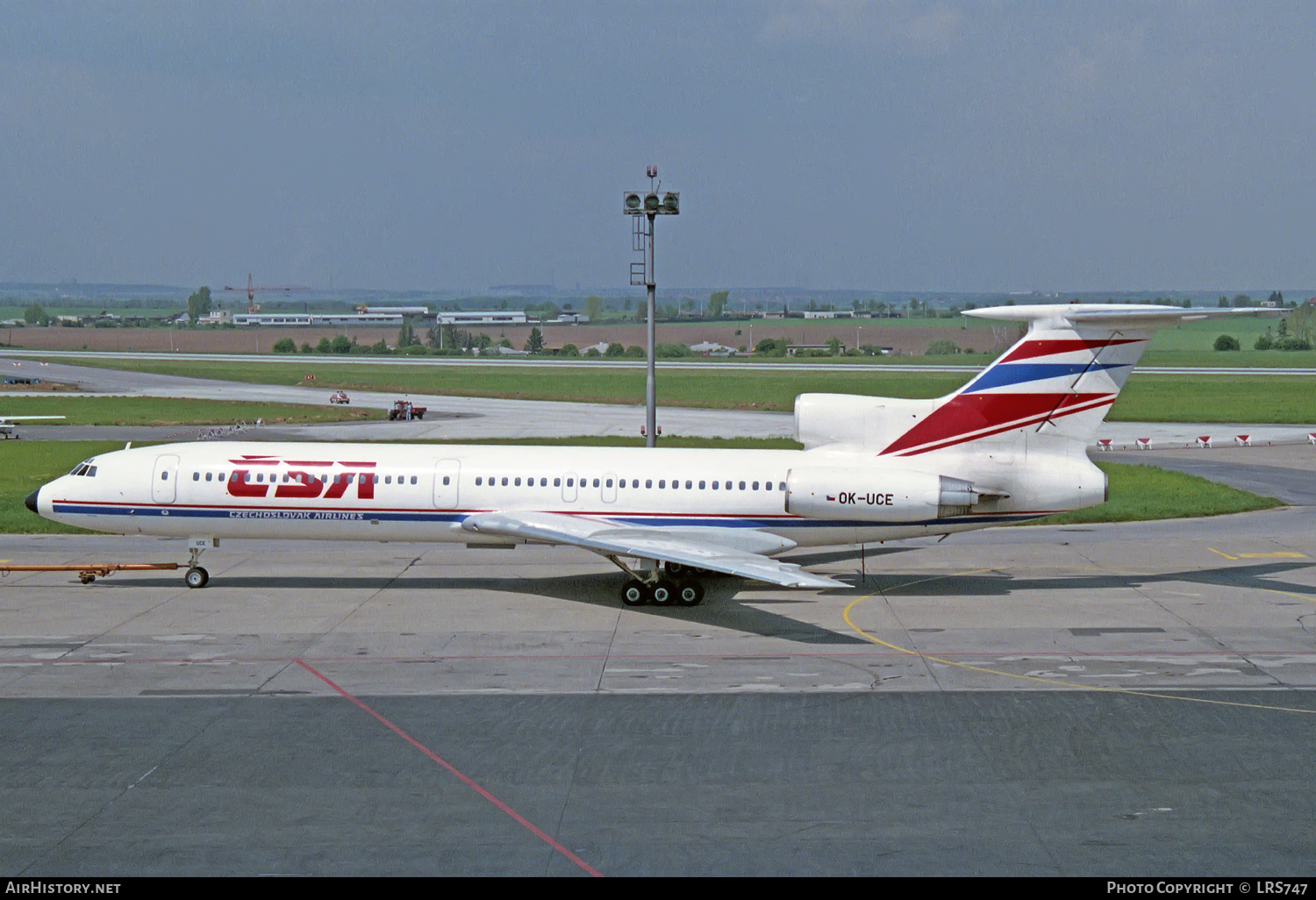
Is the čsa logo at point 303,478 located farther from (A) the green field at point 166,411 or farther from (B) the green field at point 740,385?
(B) the green field at point 740,385

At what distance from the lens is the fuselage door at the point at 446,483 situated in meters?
29.6

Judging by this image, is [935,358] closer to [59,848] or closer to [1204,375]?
[1204,375]

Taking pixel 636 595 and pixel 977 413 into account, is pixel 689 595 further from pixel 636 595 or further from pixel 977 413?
pixel 977 413

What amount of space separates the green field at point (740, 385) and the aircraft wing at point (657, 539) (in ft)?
169

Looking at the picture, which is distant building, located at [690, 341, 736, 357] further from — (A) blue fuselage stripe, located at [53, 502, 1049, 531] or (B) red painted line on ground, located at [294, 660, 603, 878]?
(B) red painted line on ground, located at [294, 660, 603, 878]

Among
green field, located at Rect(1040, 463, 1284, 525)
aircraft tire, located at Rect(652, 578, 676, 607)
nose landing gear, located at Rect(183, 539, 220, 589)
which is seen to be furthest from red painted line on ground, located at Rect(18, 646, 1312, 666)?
green field, located at Rect(1040, 463, 1284, 525)

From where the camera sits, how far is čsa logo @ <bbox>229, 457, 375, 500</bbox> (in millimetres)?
29797

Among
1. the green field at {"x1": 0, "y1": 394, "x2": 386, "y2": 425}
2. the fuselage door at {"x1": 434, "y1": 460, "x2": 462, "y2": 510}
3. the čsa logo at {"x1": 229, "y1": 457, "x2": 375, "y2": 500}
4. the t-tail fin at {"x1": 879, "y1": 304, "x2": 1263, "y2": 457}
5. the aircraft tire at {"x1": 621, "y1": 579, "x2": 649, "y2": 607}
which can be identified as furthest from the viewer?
the green field at {"x1": 0, "y1": 394, "x2": 386, "y2": 425}

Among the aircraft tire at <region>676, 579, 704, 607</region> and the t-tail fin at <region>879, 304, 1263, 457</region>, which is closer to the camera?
the t-tail fin at <region>879, 304, 1263, 457</region>

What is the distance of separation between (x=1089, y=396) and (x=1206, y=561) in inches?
333

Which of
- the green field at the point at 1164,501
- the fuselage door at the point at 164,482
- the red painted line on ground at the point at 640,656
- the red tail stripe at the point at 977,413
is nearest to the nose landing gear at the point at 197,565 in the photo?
the fuselage door at the point at 164,482

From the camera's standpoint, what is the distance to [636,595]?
28328 millimetres

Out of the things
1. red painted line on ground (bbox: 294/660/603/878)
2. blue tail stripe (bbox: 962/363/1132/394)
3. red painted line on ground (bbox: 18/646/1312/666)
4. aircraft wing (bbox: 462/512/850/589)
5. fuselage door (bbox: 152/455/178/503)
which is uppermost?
blue tail stripe (bbox: 962/363/1132/394)

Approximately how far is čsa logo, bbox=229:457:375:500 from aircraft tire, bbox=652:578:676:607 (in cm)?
707
